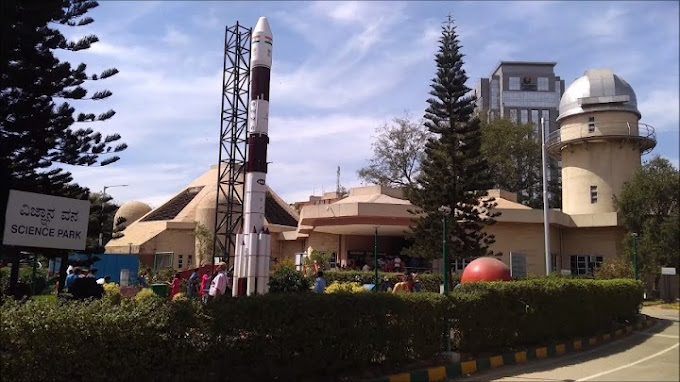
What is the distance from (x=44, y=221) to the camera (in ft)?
23.6

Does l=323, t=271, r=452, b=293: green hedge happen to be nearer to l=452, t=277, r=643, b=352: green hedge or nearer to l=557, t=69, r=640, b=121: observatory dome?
l=452, t=277, r=643, b=352: green hedge

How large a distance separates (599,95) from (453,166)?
40.4 feet

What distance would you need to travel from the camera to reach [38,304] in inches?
251

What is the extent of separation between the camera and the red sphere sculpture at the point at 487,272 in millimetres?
13266

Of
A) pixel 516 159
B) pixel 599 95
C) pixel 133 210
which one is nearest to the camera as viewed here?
pixel 599 95

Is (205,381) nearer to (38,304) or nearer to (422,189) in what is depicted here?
(38,304)

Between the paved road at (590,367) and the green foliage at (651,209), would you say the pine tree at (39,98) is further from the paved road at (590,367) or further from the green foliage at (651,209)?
the green foliage at (651,209)

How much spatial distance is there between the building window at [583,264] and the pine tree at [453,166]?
9951 mm

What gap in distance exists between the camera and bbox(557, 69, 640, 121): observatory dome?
29719mm

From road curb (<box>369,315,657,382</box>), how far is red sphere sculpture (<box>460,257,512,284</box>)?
2.09m

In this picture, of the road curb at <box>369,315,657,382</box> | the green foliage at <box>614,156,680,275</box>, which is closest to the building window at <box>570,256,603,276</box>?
the green foliage at <box>614,156,680,275</box>

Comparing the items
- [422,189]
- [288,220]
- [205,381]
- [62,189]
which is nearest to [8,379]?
[205,381]

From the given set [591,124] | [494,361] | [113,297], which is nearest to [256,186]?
[494,361]

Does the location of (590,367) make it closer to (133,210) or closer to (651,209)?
(651,209)
